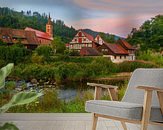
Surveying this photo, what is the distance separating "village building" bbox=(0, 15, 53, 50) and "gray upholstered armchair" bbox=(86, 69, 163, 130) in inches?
97.8

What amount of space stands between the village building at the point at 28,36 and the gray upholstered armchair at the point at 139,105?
248 centimetres

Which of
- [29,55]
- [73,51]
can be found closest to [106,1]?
[73,51]

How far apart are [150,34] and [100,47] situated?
0.85 metres

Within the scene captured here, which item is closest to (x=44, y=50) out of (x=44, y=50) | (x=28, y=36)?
(x=44, y=50)

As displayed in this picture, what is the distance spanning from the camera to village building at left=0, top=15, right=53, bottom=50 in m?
5.52

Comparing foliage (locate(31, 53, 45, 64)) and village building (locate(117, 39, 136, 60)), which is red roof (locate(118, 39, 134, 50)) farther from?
foliage (locate(31, 53, 45, 64))

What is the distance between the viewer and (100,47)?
18.6ft

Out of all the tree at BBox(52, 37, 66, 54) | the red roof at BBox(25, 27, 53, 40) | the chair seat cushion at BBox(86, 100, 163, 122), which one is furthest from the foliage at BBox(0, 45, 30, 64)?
the chair seat cushion at BBox(86, 100, 163, 122)

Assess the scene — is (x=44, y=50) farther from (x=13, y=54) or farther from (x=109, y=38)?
(x=109, y=38)

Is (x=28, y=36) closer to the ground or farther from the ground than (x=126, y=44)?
Answer: farther from the ground

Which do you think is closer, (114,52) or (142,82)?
(142,82)

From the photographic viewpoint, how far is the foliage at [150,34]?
220 inches

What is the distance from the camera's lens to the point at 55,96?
531cm

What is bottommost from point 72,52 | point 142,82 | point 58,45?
point 142,82
